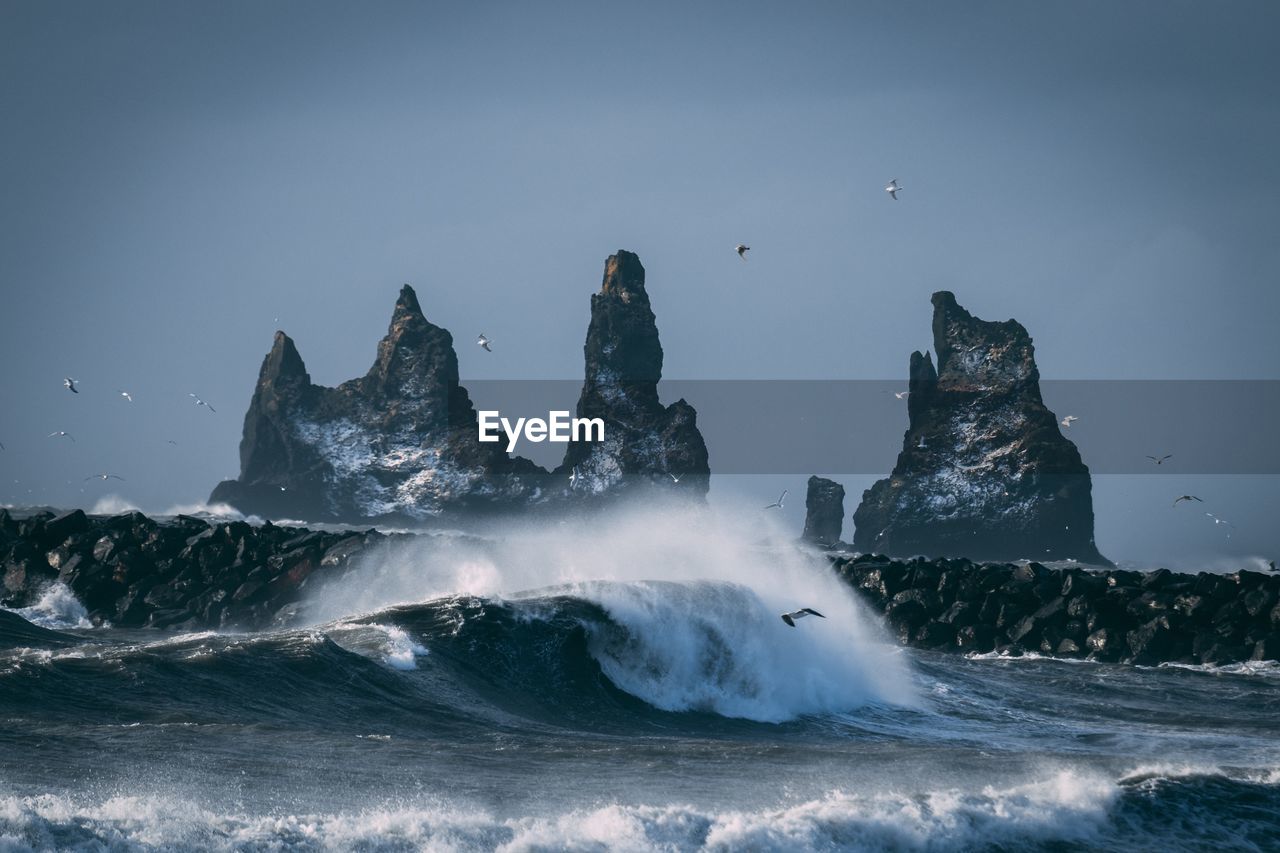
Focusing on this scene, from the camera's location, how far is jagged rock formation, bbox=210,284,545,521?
422ft

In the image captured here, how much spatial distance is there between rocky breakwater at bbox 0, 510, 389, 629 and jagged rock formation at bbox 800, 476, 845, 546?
81551 mm

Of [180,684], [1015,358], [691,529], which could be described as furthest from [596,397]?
[180,684]

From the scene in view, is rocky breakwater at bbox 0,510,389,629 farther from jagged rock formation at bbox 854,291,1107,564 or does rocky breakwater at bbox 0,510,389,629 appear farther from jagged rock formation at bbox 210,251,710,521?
jagged rock formation at bbox 854,291,1107,564

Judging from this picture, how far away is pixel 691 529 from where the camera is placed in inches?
1907

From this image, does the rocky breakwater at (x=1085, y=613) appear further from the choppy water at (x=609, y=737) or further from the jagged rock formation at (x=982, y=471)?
the jagged rock formation at (x=982, y=471)

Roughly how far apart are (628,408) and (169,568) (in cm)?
7688

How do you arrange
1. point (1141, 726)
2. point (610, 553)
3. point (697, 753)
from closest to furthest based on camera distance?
point (697, 753)
point (1141, 726)
point (610, 553)

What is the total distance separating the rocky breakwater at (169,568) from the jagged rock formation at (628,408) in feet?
221

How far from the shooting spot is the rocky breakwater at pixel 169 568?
40188mm

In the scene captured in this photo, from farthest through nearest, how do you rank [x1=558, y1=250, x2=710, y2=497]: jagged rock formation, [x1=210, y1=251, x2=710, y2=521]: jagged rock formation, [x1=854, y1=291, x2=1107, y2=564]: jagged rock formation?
[x1=210, y1=251, x2=710, y2=521]: jagged rock formation
[x1=558, y1=250, x2=710, y2=497]: jagged rock formation
[x1=854, y1=291, x2=1107, y2=564]: jagged rock formation

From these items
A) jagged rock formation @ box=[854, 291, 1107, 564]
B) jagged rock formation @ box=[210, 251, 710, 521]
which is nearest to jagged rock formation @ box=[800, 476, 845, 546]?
jagged rock formation @ box=[854, 291, 1107, 564]

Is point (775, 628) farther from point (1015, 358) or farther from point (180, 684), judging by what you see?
point (1015, 358)

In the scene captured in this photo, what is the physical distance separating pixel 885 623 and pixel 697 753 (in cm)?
2262

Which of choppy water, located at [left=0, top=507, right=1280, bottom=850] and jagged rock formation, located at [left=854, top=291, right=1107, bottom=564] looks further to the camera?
jagged rock formation, located at [left=854, top=291, right=1107, bottom=564]
